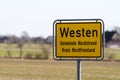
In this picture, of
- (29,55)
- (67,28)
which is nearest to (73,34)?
(67,28)

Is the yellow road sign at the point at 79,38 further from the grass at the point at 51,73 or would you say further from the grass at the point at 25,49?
the grass at the point at 25,49

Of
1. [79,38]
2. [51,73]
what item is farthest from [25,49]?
[79,38]

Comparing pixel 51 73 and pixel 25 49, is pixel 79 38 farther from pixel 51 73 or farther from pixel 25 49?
pixel 25 49

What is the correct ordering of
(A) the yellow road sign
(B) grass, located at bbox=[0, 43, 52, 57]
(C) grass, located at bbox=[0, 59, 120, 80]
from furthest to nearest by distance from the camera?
(B) grass, located at bbox=[0, 43, 52, 57] → (C) grass, located at bbox=[0, 59, 120, 80] → (A) the yellow road sign

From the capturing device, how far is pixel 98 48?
8258 mm

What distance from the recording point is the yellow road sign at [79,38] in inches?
321

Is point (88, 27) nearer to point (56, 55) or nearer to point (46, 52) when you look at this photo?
point (56, 55)

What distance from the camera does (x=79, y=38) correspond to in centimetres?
816

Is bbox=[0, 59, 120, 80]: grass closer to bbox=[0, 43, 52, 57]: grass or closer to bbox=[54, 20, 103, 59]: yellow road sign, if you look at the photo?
bbox=[54, 20, 103, 59]: yellow road sign

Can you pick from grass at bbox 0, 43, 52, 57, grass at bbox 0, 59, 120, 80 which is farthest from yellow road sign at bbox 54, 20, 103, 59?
grass at bbox 0, 43, 52, 57

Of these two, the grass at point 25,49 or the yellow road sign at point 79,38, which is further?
the grass at point 25,49

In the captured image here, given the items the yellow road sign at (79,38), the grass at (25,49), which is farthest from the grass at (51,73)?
the grass at (25,49)

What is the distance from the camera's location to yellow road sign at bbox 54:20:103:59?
26.8ft

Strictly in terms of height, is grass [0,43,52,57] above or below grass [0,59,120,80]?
below
